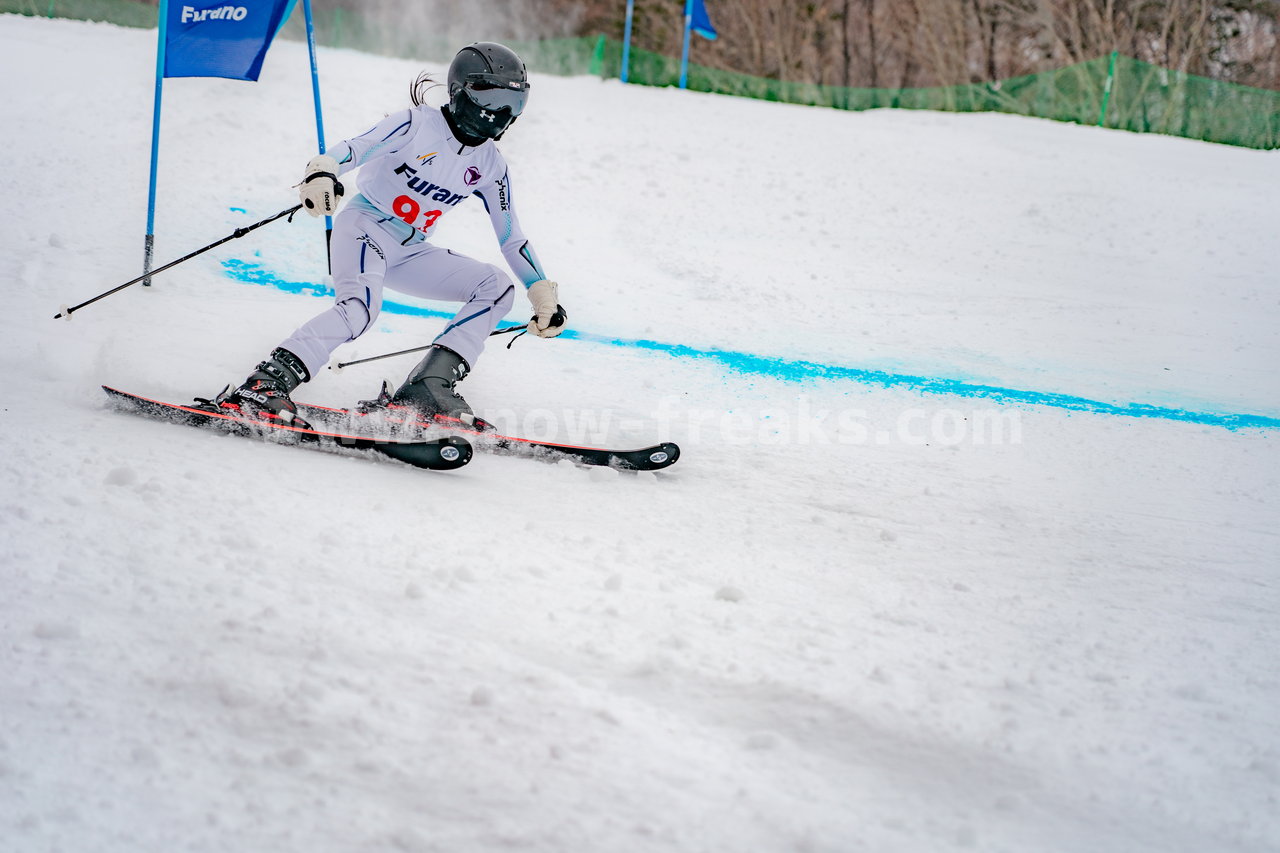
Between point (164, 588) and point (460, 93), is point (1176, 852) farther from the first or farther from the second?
point (460, 93)

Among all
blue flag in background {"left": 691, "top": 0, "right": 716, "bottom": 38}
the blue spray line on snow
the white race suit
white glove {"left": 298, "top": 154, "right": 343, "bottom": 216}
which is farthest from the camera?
blue flag in background {"left": 691, "top": 0, "right": 716, "bottom": 38}

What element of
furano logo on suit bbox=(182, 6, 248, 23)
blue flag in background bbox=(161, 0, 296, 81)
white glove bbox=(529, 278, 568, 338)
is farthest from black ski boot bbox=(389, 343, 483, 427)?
furano logo on suit bbox=(182, 6, 248, 23)

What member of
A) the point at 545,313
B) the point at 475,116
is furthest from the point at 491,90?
the point at 545,313

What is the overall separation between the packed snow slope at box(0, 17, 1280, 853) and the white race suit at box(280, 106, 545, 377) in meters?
0.60

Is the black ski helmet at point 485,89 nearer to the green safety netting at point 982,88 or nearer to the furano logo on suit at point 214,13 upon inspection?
the furano logo on suit at point 214,13

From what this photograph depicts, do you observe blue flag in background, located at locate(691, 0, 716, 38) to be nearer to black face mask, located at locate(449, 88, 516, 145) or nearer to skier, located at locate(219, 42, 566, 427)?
skier, located at locate(219, 42, 566, 427)

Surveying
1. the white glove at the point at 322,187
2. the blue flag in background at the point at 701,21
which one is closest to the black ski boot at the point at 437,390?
the white glove at the point at 322,187

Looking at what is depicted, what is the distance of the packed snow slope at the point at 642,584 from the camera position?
1.78m

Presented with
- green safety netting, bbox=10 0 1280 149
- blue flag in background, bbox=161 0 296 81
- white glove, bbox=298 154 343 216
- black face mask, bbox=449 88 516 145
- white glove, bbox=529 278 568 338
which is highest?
green safety netting, bbox=10 0 1280 149

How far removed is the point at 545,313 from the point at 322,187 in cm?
109

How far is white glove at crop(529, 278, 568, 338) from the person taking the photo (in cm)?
443

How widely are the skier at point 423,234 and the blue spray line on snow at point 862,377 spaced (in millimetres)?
2395

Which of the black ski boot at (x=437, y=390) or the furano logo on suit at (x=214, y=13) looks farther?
the furano logo on suit at (x=214, y=13)

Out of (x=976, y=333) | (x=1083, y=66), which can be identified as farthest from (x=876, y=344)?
(x=1083, y=66)
